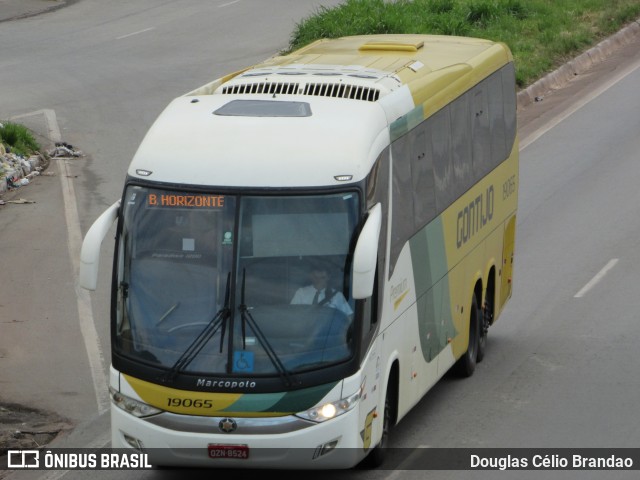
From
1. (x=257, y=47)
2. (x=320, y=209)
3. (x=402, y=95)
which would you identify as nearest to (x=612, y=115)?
(x=257, y=47)

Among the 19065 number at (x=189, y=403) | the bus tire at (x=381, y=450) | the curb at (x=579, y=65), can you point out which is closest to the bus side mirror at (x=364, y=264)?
the 19065 number at (x=189, y=403)

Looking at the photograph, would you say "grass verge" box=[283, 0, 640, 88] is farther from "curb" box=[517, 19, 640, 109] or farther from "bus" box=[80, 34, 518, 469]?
"bus" box=[80, 34, 518, 469]

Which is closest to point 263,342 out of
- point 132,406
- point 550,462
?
point 132,406

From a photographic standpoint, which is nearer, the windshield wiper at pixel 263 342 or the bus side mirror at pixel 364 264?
the bus side mirror at pixel 364 264

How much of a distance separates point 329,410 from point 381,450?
1.45m

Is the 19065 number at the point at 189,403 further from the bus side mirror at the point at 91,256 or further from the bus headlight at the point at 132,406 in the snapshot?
the bus side mirror at the point at 91,256

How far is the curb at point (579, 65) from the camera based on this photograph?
2727cm

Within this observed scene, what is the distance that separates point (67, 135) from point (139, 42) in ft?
31.5

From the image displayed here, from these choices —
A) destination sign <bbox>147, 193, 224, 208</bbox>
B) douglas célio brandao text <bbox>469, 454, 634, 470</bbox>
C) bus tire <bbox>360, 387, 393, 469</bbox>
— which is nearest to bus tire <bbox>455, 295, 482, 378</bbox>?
douglas célio brandao text <bbox>469, 454, 634, 470</bbox>

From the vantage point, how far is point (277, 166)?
9758 mm

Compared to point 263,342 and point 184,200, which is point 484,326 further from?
point 184,200

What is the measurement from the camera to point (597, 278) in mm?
16906

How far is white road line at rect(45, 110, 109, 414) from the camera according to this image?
44.8 feet

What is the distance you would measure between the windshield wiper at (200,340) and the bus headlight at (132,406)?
0.27 m
